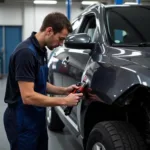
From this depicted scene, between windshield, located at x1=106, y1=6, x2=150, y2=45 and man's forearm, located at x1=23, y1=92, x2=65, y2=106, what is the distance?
26.7 inches

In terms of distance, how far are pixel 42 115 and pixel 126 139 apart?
0.72 metres

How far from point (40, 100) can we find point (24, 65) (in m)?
0.26

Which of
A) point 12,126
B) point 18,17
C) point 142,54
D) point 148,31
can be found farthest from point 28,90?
point 18,17

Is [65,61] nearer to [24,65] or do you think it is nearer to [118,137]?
[24,65]

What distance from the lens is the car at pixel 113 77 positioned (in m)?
1.90

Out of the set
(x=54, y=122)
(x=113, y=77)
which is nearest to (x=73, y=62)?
(x=113, y=77)

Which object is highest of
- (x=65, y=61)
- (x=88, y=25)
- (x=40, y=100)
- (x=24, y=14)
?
(x=24, y=14)

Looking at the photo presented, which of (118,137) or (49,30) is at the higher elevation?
(49,30)

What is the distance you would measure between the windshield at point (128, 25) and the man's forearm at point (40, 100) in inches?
26.7

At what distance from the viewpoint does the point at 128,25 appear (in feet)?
9.00

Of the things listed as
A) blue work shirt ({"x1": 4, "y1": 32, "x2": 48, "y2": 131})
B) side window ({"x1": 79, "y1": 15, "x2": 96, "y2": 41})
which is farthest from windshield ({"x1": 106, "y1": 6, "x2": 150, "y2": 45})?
blue work shirt ({"x1": 4, "y1": 32, "x2": 48, "y2": 131})

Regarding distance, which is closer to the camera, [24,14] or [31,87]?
[31,87]

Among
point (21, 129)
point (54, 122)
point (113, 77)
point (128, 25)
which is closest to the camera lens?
point (113, 77)

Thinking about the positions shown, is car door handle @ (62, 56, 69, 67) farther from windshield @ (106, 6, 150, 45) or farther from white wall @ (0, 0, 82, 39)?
white wall @ (0, 0, 82, 39)
